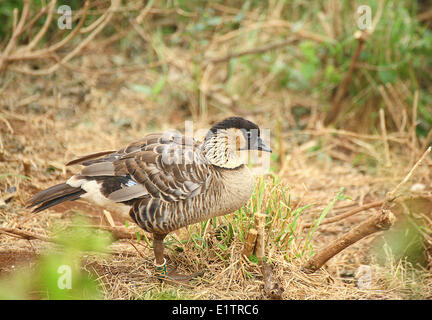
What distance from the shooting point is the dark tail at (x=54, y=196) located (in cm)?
300

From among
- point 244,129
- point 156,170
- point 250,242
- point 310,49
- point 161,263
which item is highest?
point 310,49

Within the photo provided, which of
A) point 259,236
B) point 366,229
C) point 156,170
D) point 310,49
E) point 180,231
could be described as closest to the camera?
point 366,229

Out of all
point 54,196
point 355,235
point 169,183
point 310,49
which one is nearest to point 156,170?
point 169,183

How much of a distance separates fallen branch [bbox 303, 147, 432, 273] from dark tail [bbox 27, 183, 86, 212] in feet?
5.50

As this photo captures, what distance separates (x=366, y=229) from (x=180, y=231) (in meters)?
1.41

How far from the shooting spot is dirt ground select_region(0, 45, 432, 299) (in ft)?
10.3

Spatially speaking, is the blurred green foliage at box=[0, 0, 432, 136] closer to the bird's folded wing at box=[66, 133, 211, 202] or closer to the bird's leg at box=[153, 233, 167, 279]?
the bird's folded wing at box=[66, 133, 211, 202]

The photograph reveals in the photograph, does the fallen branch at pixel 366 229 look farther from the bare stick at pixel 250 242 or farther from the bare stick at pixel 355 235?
the bare stick at pixel 250 242

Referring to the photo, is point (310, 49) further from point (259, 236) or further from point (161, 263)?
point (161, 263)

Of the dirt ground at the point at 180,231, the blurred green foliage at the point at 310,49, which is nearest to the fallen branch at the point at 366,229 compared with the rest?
the dirt ground at the point at 180,231

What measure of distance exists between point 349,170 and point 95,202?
10.9ft

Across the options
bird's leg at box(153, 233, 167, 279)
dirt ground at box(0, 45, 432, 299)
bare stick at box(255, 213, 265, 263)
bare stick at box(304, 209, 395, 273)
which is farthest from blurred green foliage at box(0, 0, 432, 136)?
bare stick at box(304, 209, 395, 273)

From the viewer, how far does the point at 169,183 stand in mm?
3035
